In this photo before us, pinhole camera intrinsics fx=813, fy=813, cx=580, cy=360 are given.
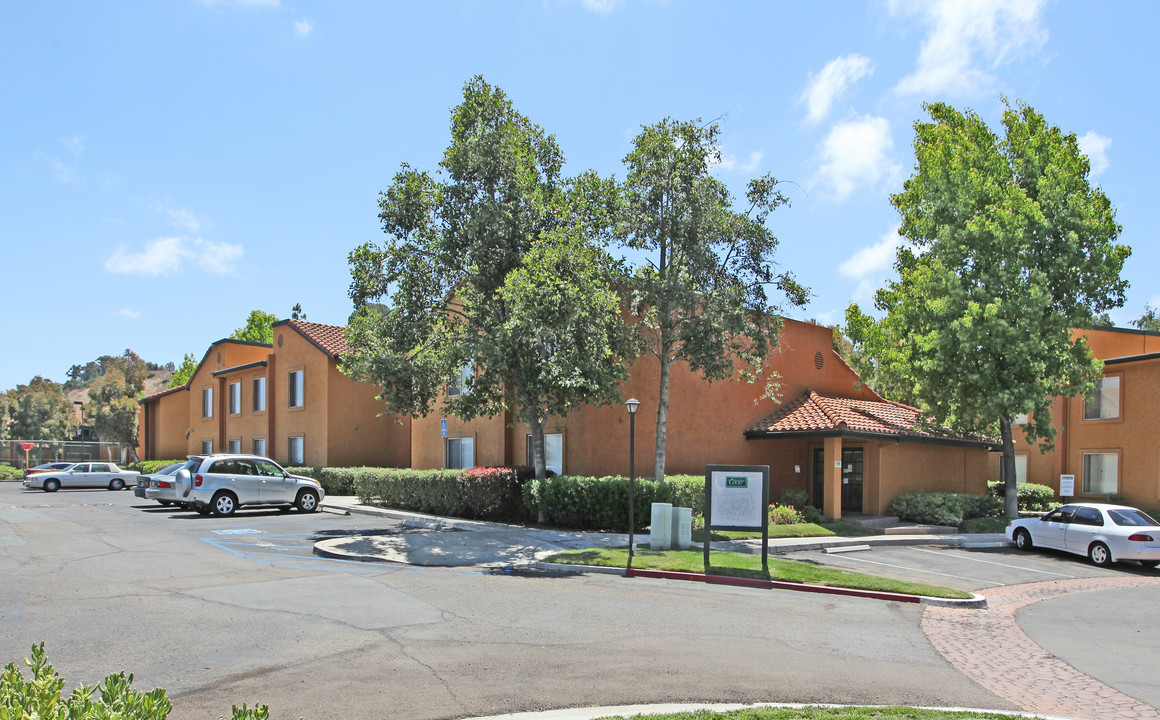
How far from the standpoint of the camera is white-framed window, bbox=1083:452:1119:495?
28.7 m

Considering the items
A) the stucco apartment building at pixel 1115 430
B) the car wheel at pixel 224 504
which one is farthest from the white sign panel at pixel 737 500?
the stucco apartment building at pixel 1115 430

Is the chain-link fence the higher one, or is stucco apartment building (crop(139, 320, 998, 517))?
stucco apartment building (crop(139, 320, 998, 517))

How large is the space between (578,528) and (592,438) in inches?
138

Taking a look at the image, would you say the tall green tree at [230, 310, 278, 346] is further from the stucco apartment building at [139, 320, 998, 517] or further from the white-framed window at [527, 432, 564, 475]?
the white-framed window at [527, 432, 564, 475]

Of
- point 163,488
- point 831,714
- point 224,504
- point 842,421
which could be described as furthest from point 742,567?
point 163,488

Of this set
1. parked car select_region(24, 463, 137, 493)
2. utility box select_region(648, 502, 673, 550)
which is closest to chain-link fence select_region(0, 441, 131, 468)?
parked car select_region(24, 463, 137, 493)

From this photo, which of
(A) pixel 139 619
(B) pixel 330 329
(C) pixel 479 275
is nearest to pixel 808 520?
(C) pixel 479 275

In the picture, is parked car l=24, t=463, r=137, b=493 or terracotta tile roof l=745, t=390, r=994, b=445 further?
parked car l=24, t=463, r=137, b=493

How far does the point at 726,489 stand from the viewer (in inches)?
575

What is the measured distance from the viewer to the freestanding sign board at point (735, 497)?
14.4 m

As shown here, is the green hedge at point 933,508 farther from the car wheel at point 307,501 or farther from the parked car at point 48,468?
the parked car at point 48,468

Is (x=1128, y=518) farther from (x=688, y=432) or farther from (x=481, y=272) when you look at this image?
(x=481, y=272)

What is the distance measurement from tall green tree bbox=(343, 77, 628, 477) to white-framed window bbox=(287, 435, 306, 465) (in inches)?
579

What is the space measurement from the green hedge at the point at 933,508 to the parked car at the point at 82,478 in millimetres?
33285
